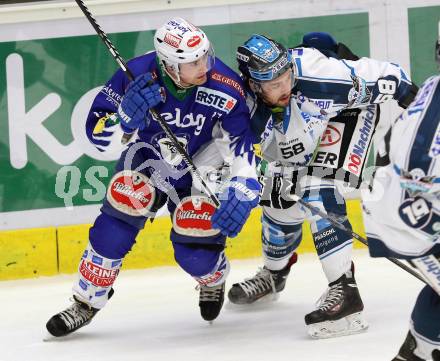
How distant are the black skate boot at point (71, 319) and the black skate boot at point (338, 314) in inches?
31.1

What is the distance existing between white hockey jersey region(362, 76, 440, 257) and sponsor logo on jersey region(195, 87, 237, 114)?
3.52 feet

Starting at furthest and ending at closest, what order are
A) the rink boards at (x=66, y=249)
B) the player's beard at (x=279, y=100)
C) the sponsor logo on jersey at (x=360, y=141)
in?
the rink boards at (x=66, y=249) → the sponsor logo on jersey at (x=360, y=141) → the player's beard at (x=279, y=100)

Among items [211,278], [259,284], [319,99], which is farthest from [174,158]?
[259,284]

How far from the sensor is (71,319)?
403cm

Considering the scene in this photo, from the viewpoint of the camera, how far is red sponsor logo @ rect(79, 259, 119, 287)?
3.98 meters

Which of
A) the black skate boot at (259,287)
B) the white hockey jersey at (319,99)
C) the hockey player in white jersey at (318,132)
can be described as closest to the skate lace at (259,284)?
the black skate boot at (259,287)

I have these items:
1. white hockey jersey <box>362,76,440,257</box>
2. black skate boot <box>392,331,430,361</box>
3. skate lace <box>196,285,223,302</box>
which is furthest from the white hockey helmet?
black skate boot <box>392,331,430,361</box>

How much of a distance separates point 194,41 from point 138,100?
0.28 metres

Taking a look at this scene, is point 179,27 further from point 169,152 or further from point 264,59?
point 169,152

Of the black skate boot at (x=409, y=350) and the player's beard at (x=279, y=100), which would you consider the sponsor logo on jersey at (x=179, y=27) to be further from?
the black skate boot at (x=409, y=350)

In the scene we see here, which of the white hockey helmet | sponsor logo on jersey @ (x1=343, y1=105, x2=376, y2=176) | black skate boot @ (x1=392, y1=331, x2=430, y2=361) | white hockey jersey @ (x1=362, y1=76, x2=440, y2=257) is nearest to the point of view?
white hockey jersey @ (x1=362, y1=76, x2=440, y2=257)

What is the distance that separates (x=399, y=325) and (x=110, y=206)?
1.11 meters

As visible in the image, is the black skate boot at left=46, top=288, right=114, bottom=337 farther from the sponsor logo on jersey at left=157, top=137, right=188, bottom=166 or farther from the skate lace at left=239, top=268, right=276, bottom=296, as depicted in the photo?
the skate lace at left=239, top=268, right=276, bottom=296

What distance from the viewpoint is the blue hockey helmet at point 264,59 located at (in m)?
3.83
